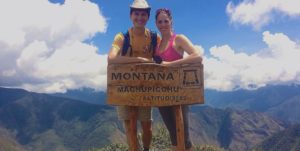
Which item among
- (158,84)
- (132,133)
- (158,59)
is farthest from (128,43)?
(132,133)

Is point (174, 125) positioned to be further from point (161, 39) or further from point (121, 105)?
point (161, 39)

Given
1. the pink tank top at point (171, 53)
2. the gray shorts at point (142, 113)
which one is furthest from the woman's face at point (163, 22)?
the gray shorts at point (142, 113)

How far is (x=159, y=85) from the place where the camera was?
34.3 feet

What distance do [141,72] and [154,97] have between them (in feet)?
2.30

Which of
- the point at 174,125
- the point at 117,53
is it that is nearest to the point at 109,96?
the point at 117,53

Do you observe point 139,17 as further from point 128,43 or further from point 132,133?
point 132,133

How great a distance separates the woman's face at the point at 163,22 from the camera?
1077 centimetres

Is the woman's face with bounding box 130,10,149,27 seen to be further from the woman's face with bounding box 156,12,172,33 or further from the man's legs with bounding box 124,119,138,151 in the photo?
the man's legs with bounding box 124,119,138,151

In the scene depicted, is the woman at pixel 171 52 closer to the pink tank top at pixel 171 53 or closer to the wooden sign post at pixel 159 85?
the pink tank top at pixel 171 53

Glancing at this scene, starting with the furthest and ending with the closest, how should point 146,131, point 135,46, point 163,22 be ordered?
point 146,131, point 135,46, point 163,22

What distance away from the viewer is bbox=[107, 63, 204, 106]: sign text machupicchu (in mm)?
10414

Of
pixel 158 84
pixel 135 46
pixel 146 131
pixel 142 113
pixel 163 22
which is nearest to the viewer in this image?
pixel 158 84

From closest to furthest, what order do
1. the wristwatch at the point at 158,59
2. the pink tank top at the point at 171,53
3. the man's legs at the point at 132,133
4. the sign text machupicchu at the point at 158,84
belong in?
the sign text machupicchu at the point at 158,84
the pink tank top at the point at 171,53
the wristwatch at the point at 158,59
the man's legs at the point at 132,133

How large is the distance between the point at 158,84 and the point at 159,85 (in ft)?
0.12
